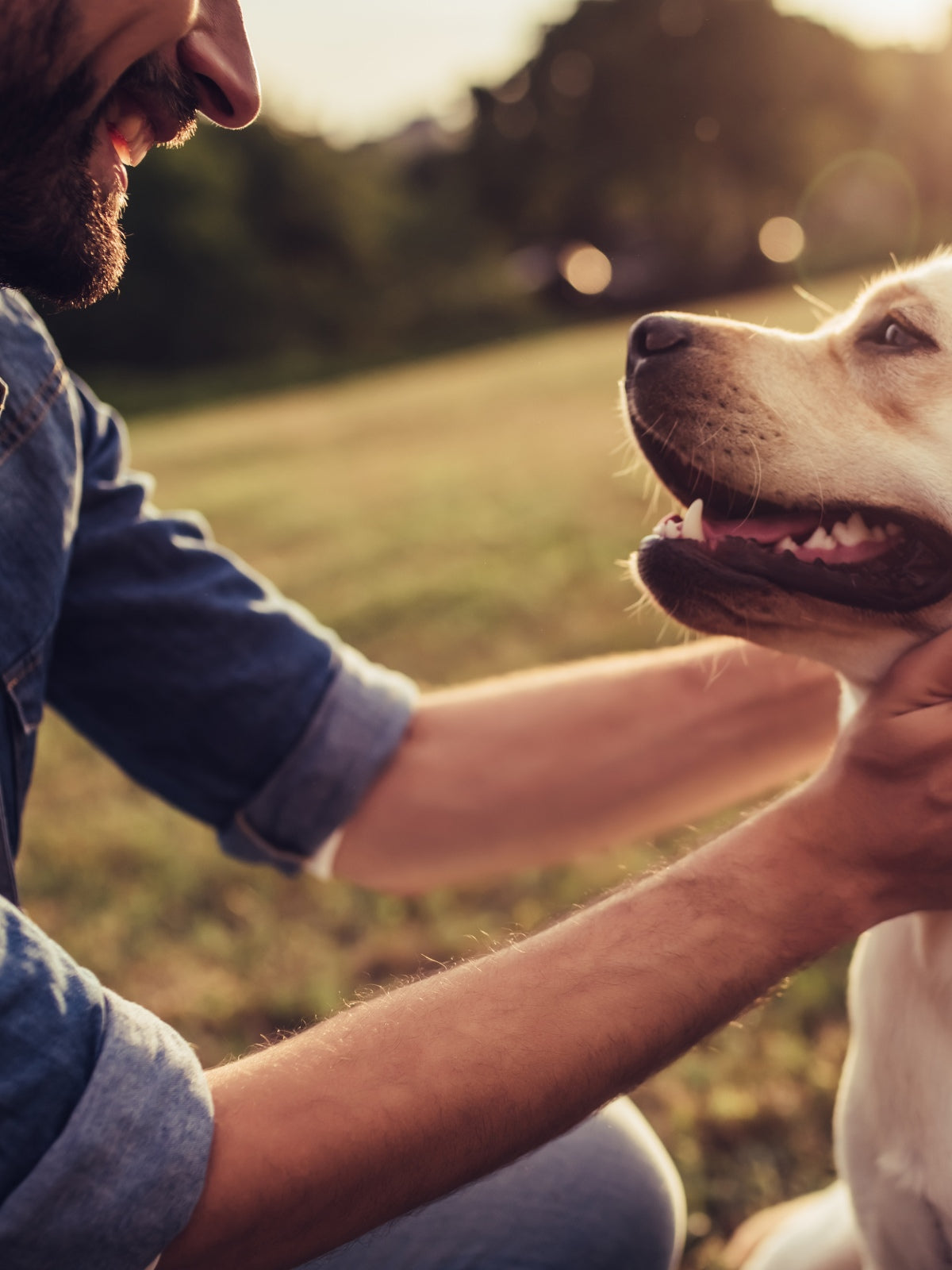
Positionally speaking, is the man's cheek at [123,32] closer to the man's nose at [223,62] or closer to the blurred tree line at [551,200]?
the man's nose at [223,62]

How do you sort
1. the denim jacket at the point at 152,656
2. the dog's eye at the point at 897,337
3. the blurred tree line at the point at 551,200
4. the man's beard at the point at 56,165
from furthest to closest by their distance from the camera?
the blurred tree line at the point at 551,200 → the dog's eye at the point at 897,337 → the denim jacket at the point at 152,656 → the man's beard at the point at 56,165

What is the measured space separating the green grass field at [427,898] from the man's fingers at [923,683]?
2.50ft

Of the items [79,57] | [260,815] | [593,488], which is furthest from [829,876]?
[593,488]

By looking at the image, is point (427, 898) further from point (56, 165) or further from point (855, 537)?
point (56, 165)

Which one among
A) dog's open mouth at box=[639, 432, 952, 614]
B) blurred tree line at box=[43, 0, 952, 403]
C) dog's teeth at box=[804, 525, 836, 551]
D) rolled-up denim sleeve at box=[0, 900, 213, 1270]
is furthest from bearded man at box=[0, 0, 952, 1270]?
blurred tree line at box=[43, 0, 952, 403]

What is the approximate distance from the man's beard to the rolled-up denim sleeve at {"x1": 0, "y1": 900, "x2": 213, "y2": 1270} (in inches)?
39.4

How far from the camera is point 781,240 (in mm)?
30688

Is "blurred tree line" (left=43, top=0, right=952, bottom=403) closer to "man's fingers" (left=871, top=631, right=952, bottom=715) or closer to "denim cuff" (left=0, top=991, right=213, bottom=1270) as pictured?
"man's fingers" (left=871, top=631, right=952, bottom=715)

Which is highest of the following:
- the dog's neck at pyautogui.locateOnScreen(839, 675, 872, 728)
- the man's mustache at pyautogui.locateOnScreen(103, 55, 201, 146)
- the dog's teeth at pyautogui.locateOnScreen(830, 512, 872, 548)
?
the man's mustache at pyautogui.locateOnScreen(103, 55, 201, 146)

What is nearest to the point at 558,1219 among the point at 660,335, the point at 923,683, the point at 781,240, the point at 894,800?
the point at 894,800

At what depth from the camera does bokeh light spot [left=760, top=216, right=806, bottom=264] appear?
3028 cm

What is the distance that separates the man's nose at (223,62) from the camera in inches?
69.2

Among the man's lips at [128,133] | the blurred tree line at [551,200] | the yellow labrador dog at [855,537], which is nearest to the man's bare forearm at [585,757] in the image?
the yellow labrador dog at [855,537]

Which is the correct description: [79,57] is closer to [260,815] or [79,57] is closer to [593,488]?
[260,815]
